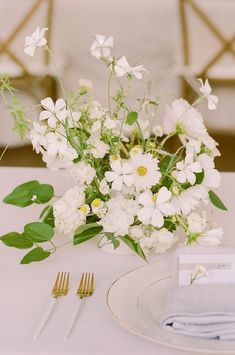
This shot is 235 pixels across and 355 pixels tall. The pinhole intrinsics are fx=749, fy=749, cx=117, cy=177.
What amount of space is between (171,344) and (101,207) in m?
0.33

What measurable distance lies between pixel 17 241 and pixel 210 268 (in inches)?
12.7

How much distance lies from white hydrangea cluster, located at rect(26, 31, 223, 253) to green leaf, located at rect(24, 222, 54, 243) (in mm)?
28

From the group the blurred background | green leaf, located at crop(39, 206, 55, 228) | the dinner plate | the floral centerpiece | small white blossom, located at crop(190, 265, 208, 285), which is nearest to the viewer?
the dinner plate

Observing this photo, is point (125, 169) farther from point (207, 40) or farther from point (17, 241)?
point (207, 40)

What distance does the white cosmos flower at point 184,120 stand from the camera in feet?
4.17

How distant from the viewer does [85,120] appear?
4.15 ft

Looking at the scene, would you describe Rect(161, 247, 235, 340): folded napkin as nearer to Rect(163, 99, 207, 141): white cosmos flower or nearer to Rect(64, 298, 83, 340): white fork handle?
Rect(64, 298, 83, 340): white fork handle

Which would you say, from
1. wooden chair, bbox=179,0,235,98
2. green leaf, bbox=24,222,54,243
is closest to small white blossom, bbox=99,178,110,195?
green leaf, bbox=24,222,54,243

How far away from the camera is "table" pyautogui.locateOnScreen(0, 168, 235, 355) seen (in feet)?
3.20

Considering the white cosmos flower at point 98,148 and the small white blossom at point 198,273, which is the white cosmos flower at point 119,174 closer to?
the white cosmos flower at point 98,148

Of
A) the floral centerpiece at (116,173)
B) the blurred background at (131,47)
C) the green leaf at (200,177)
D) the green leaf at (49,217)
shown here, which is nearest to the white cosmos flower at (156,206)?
the floral centerpiece at (116,173)

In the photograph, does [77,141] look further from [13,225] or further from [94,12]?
[94,12]

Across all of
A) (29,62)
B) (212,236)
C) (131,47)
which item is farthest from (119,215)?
(29,62)

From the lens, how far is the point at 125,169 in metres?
1.17
